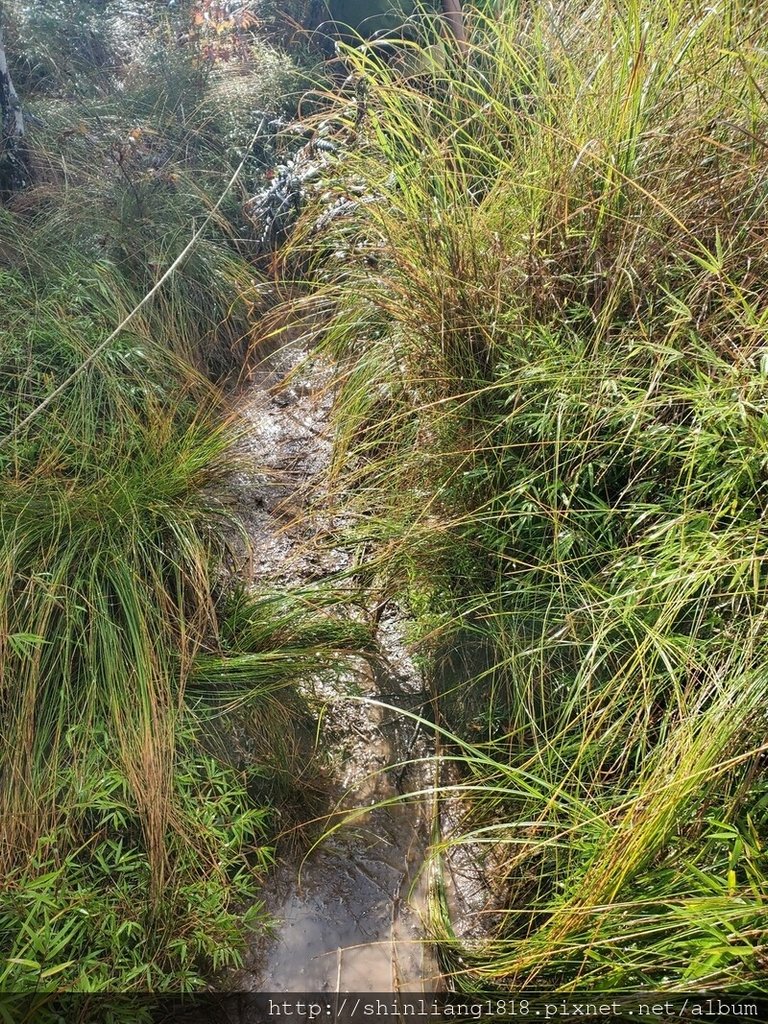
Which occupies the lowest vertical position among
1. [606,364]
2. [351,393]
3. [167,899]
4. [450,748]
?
[450,748]

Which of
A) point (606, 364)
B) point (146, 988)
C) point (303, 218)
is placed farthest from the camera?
point (303, 218)

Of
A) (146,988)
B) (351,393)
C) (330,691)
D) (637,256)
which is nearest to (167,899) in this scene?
(146,988)

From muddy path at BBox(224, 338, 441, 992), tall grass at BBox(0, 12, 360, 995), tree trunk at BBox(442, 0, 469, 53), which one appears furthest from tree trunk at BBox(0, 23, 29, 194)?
tree trunk at BBox(442, 0, 469, 53)

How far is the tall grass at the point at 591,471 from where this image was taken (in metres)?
1.56

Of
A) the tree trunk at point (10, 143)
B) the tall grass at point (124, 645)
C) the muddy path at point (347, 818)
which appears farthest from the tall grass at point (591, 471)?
the tree trunk at point (10, 143)

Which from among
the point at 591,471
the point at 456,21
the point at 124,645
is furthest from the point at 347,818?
the point at 456,21

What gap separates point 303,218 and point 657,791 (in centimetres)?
234

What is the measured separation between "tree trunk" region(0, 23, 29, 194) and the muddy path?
167cm

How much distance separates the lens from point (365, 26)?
4.38 meters

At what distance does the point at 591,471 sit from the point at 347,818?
102 centimetres

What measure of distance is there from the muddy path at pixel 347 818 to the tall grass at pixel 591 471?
0.14m

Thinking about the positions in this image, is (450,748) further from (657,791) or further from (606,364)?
(606,364)

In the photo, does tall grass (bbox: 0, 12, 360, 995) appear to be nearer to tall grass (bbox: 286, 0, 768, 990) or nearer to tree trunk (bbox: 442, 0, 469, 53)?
tall grass (bbox: 286, 0, 768, 990)

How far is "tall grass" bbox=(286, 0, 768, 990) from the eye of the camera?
1.56 m
